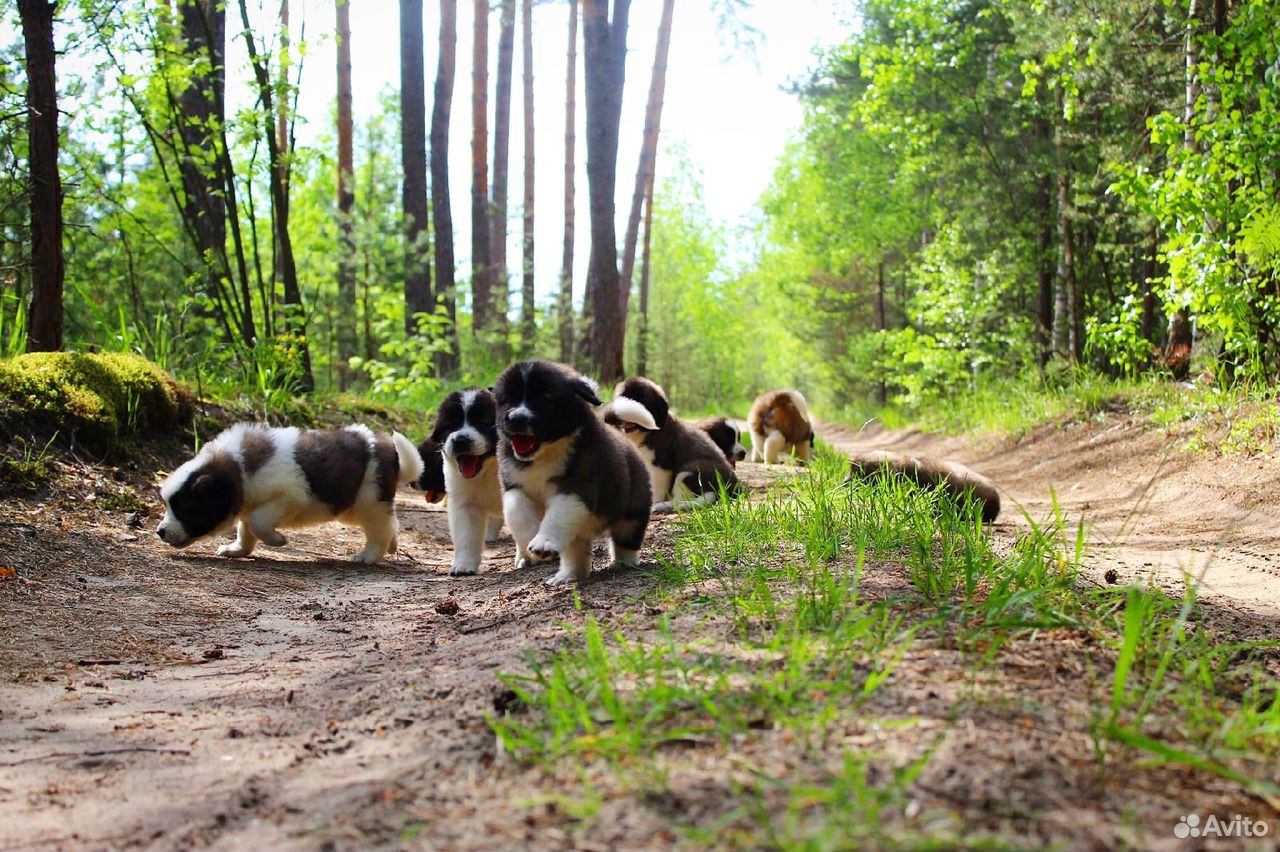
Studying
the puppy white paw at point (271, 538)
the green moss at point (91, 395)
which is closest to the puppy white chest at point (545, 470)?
the puppy white paw at point (271, 538)

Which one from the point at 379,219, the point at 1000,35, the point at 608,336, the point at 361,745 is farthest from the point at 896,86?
the point at 361,745

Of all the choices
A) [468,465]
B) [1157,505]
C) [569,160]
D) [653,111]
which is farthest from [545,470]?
[569,160]

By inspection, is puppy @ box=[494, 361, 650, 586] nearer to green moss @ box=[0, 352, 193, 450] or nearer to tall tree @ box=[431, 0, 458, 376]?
green moss @ box=[0, 352, 193, 450]

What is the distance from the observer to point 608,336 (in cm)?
1805

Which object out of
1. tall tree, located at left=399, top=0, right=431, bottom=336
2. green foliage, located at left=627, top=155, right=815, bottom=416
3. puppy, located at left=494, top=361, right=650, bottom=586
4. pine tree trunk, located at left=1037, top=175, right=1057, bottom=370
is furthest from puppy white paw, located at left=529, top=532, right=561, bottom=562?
green foliage, located at left=627, top=155, right=815, bottom=416

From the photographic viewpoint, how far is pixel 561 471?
5617 mm

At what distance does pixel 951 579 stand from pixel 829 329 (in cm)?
3687

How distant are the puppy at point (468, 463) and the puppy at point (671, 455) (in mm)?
1896

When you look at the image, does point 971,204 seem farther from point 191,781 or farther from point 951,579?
point 191,781

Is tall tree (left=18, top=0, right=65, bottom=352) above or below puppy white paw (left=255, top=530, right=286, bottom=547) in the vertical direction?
above

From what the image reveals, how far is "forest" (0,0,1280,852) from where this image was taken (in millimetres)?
2414

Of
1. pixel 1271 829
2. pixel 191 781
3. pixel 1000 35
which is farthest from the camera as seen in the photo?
pixel 1000 35

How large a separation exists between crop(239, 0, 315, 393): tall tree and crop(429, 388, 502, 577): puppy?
15.8ft

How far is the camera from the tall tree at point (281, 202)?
10.2 metres
